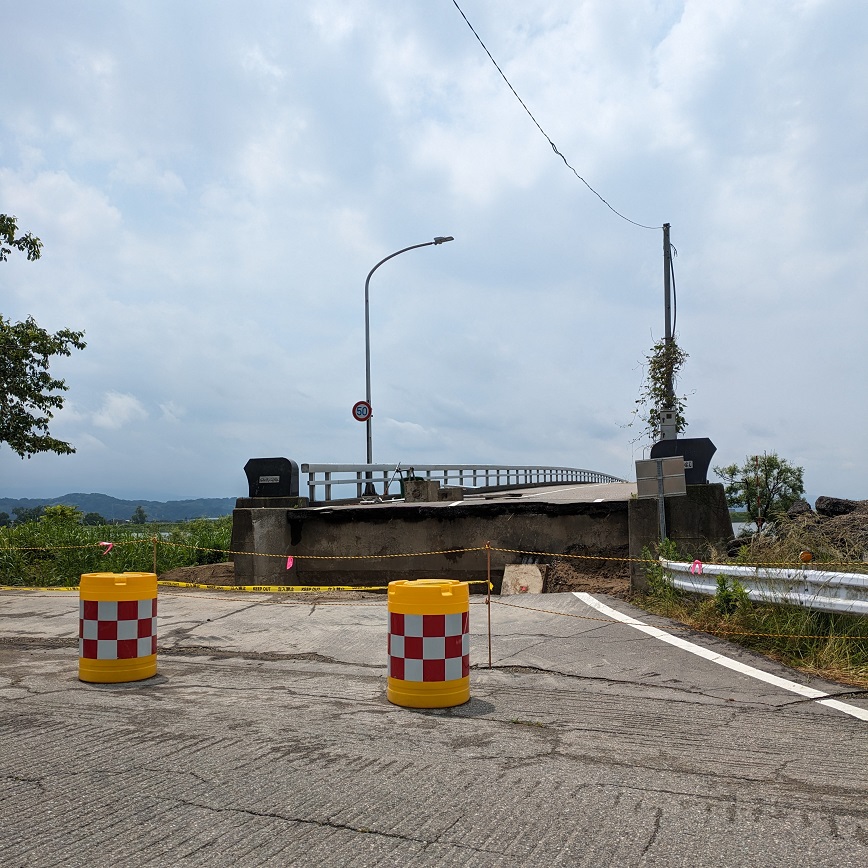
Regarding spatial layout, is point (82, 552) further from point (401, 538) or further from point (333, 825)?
point (333, 825)

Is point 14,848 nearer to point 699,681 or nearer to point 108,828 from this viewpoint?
point 108,828

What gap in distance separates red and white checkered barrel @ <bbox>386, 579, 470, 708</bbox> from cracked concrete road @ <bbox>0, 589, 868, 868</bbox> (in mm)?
172

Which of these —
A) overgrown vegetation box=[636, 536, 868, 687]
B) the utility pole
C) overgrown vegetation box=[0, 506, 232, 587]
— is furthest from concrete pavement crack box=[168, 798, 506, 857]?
the utility pole

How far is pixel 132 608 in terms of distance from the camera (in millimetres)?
7258

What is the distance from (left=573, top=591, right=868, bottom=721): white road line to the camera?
238 inches

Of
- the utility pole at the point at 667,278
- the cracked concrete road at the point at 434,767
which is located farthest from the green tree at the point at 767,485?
the cracked concrete road at the point at 434,767

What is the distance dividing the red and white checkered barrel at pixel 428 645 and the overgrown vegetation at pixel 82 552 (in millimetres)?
11255

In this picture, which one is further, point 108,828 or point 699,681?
point 699,681

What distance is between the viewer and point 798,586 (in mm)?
8125

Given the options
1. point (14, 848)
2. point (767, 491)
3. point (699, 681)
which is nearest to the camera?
point (14, 848)

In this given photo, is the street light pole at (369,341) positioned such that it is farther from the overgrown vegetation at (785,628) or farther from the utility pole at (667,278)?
the overgrown vegetation at (785,628)

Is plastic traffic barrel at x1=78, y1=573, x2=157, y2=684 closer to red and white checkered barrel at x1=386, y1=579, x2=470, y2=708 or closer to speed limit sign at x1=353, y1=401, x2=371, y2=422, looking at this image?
red and white checkered barrel at x1=386, y1=579, x2=470, y2=708

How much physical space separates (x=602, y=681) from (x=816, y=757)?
2.31 metres

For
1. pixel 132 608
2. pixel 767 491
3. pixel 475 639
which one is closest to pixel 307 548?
pixel 475 639
